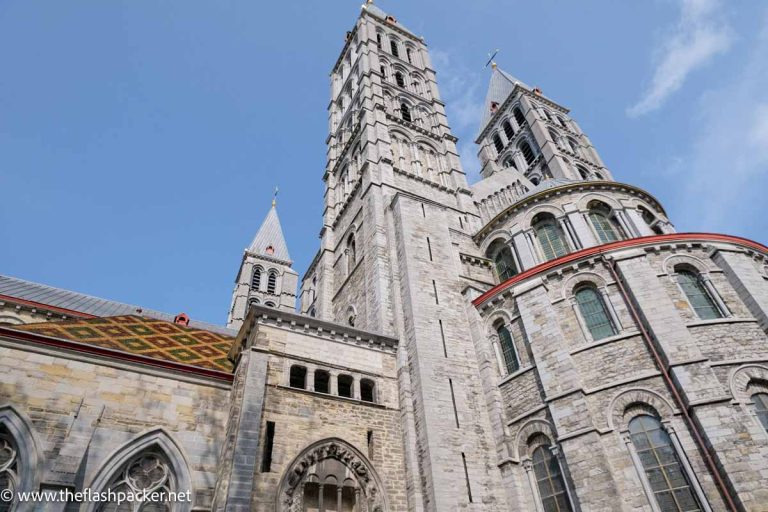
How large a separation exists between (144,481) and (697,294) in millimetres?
16533

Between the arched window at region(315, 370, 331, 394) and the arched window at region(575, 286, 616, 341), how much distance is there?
27.5ft

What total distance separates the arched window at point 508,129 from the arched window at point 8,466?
149ft

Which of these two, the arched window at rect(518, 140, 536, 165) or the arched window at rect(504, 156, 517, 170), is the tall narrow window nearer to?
the arched window at rect(518, 140, 536, 165)

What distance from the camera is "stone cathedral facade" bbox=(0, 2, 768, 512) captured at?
1141cm

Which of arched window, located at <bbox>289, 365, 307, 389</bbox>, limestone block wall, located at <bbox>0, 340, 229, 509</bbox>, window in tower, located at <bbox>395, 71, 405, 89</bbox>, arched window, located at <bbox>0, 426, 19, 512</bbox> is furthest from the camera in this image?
window in tower, located at <bbox>395, 71, 405, 89</bbox>

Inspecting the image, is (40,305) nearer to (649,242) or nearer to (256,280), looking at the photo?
(649,242)

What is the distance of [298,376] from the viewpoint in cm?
1498

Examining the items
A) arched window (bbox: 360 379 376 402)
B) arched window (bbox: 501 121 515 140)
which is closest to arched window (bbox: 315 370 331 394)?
arched window (bbox: 360 379 376 402)

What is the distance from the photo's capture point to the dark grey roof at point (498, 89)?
51.6 m

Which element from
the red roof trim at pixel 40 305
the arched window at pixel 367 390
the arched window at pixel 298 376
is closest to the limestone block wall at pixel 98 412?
the arched window at pixel 298 376

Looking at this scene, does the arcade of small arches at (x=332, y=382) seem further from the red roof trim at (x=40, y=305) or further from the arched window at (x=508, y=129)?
the arched window at (x=508, y=129)

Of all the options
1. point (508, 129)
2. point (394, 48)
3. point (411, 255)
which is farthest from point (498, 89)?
point (411, 255)

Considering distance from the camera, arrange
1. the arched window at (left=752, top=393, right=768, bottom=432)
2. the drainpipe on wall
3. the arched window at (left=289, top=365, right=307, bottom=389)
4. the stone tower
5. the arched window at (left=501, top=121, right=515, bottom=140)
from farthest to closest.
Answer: the arched window at (left=501, top=121, right=515, bottom=140)
the stone tower
the arched window at (left=289, top=365, right=307, bottom=389)
the arched window at (left=752, top=393, right=768, bottom=432)
the drainpipe on wall

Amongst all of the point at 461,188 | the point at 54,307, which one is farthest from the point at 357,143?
the point at 54,307
